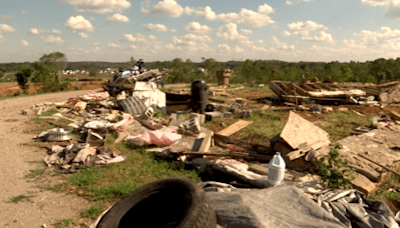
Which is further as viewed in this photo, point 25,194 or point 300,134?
point 300,134

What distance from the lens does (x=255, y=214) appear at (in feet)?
8.91

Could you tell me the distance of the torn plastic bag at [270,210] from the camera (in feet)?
8.73

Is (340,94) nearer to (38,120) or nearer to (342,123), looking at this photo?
(342,123)

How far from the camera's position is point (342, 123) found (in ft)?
31.6

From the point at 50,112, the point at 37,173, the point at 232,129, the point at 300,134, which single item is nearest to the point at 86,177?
the point at 37,173

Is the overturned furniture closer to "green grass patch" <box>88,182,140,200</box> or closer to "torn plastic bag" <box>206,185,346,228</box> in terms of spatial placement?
"green grass patch" <box>88,182,140,200</box>

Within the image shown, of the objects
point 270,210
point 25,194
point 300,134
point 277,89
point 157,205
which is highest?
point 277,89

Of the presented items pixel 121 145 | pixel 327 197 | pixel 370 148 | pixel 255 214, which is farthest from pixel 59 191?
pixel 370 148

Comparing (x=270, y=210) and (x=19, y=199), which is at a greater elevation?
(x=270, y=210)

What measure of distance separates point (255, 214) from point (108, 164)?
3977 millimetres

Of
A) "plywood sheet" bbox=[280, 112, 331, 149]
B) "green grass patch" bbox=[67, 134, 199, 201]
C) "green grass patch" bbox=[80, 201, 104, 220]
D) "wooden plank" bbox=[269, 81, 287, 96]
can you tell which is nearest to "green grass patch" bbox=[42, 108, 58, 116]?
"green grass patch" bbox=[67, 134, 199, 201]

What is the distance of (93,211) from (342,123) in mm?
9073

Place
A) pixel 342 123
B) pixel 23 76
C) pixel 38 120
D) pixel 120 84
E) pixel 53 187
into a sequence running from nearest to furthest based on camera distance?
pixel 53 187 → pixel 342 123 → pixel 38 120 → pixel 120 84 → pixel 23 76

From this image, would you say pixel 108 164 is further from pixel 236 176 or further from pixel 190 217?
pixel 190 217
